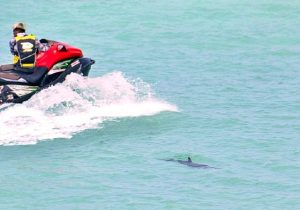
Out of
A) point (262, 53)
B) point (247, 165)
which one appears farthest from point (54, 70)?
point (262, 53)

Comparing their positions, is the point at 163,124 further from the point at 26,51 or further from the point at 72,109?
the point at 26,51

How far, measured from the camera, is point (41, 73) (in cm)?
1828

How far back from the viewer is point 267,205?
45.9 feet

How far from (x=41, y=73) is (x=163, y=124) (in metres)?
2.32

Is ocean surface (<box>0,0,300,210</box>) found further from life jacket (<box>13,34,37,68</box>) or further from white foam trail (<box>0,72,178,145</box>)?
life jacket (<box>13,34,37,68</box>)

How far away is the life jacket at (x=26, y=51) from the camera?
18297 millimetres

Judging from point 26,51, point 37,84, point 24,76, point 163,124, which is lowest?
point 163,124

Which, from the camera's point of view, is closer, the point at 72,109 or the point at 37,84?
the point at 37,84

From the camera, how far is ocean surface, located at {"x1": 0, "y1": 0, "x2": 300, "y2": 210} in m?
14.5

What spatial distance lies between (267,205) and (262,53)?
1139 centimetres

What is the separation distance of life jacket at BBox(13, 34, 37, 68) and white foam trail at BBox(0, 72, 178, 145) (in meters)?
0.59

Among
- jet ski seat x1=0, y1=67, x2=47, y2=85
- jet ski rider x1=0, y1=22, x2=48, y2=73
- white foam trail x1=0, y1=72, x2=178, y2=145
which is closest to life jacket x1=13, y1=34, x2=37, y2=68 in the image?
jet ski rider x1=0, y1=22, x2=48, y2=73

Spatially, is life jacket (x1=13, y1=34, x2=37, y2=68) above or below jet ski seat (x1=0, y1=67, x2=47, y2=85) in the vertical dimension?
above

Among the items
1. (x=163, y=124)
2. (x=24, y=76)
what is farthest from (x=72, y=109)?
(x=163, y=124)
